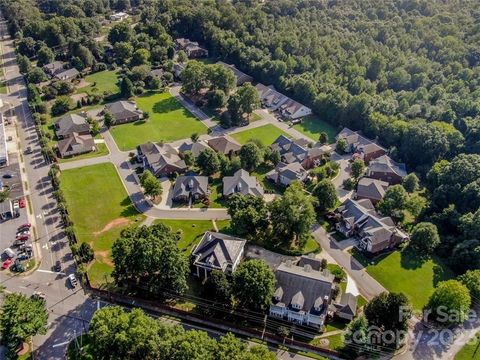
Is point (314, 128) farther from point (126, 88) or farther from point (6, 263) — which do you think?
point (6, 263)

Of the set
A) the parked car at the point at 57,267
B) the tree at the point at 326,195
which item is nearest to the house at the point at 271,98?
the tree at the point at 326,195

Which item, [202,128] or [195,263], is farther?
[202,128]

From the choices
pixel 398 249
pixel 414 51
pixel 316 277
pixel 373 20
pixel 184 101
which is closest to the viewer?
pixel 316 277

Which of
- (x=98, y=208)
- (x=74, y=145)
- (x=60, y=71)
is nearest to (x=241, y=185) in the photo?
(x=98, y=208)

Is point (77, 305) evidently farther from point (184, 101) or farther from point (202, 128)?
point (184, 101)

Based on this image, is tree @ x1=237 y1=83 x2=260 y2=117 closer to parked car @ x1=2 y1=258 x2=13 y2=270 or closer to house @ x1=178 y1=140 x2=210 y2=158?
house @ x1=178 y1=140 x2=210 y2=158

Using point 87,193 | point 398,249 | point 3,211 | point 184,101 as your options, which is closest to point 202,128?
point 184,101

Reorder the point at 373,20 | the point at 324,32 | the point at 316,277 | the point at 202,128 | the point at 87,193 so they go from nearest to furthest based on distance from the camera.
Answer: the point at 316,277
the point at 87,193
the point at 202,128
the point at 324,32
the point at 373,20

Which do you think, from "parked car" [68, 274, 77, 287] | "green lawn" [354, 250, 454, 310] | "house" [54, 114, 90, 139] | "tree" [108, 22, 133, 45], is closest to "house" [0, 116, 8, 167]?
"house" [54, 114, 90, 139]
